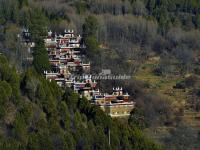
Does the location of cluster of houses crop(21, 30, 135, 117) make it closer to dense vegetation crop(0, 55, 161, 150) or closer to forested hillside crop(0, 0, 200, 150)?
forested hillside crop(0, 0, 200, 150)

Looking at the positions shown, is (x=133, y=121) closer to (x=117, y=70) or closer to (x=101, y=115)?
(x=101, y=115)

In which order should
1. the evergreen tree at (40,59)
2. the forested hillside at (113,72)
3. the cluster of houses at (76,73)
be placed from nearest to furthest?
the forested hillside at (113,72) → the cluster of houses at (76,73) → the evergreen tree at (40,59)

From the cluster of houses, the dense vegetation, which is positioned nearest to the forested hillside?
the dense vegetation

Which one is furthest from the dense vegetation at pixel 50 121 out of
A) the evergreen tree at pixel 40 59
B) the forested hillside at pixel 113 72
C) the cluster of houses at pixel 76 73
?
the evergreen tree at pixel 40 59

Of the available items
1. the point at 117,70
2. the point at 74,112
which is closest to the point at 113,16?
the point at 117,70

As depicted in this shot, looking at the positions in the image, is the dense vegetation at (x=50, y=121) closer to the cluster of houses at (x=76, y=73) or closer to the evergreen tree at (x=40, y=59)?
the cluster of houses at (x=76, y=73)

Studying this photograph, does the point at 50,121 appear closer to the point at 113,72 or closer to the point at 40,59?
the point at 40,59
